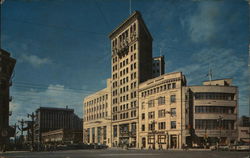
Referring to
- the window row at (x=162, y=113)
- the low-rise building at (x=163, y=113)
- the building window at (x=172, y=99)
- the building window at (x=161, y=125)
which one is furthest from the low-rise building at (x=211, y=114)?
the building window at (x=161, y=125)

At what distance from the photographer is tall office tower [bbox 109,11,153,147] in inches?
3091

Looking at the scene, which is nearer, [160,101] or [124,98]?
[160,101]

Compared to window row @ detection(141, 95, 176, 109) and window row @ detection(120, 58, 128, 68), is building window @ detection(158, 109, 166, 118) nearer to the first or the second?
window row @ detection(141, 95, 176, 109)

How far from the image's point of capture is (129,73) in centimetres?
8238

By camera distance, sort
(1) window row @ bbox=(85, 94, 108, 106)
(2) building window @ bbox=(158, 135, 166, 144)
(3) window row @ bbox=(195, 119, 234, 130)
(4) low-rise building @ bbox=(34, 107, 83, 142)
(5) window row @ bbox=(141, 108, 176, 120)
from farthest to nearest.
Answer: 1. (4) low-rise building @ bbox=(34, 107, 83, 142)
2. (1) window row @ bbox=(85, 94, 108, 106)
3. (2) building window @ bbox=(158, 135, 166, 144)
4. (5) window row @ bbox=(141, 108, 176, 120)
5. (3) window row @ bbox=(195, 119, 234, 130)

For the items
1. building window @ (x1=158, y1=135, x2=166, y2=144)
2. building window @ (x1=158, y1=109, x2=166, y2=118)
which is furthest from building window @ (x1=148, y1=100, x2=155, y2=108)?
building window @ (x1=158, y1=135, x2=166, y2=144)

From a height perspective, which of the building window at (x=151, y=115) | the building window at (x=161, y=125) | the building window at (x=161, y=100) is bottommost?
the building window at (x=161, y=125)

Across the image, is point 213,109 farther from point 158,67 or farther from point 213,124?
point 158,67

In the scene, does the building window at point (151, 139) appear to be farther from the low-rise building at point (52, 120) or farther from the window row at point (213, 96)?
the low-rise building at point (52, 120)

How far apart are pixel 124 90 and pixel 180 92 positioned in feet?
85.2

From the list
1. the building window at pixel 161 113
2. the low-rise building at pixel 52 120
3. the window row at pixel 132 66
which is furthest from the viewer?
the low-rise building at pixel 52 120

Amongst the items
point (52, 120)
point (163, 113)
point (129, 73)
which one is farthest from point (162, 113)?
point (52, 120)

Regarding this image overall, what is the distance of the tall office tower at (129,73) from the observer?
78.5 metres

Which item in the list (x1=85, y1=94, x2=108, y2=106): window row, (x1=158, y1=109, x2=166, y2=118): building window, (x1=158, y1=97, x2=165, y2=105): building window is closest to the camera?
(x1=158, y1=109, x2=166, y2=118): building window
